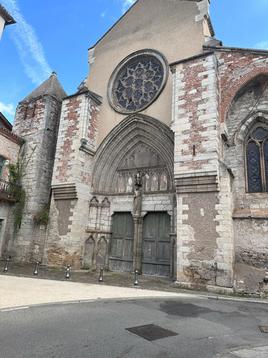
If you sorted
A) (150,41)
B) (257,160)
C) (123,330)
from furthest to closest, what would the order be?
(150,41) → (257,160) → (123,330)

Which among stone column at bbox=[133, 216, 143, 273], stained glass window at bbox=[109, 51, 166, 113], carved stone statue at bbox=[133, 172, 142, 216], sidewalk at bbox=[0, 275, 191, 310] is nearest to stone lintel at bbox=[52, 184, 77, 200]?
carved stone statue at bbox=[133, 172, 142, 216]

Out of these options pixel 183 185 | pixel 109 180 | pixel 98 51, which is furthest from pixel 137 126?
pixel 98 51

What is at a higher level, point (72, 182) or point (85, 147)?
point (85, 147)

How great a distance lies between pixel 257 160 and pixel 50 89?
10528 mm

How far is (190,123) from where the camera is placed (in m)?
8.91

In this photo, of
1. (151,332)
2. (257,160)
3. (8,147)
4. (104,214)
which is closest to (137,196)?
(104,214)

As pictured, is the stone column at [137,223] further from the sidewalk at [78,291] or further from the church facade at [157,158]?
the sidewalk at [78,291]

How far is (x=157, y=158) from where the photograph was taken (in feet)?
36.2

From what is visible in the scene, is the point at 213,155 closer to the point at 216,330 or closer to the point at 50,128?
the point at 216,330

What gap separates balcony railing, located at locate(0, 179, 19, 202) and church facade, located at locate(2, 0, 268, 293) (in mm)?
509

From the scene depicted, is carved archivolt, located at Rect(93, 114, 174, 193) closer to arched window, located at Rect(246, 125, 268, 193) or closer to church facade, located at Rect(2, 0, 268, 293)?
church facade, located at Rect(2, 0, 268, 293)

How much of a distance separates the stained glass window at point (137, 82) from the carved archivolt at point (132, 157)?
3.02ft

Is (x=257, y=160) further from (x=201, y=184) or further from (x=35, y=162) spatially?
(x=35, y=162)

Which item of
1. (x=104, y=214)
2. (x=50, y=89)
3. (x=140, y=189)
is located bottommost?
(x=104, y=214)
